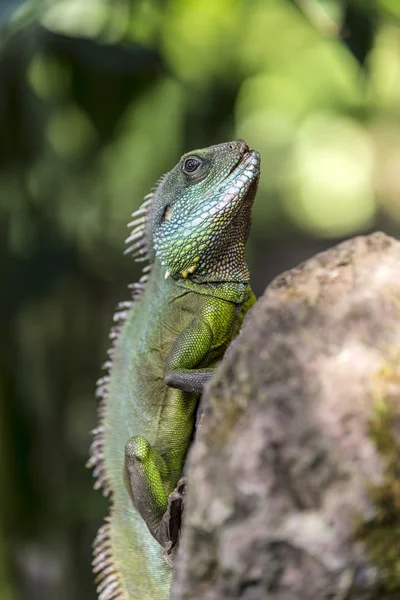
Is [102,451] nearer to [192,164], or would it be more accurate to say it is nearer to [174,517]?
[174,517]

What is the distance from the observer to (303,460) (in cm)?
95

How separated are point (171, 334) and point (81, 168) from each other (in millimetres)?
2591

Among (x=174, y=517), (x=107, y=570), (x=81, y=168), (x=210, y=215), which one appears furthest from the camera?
(x=81, y=168)

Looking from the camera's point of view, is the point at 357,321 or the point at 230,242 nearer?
the point at 357,321

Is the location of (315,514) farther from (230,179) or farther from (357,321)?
(230,179)

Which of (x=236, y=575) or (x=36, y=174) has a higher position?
(x=36, y=174)

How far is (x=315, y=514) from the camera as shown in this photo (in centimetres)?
93

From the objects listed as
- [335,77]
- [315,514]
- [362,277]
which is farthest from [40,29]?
[315,514]

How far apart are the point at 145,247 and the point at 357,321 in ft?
3.60

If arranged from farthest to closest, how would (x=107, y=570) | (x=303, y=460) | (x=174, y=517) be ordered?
(x=107, y=570), (x=174, y=517), (x=303, y=460)

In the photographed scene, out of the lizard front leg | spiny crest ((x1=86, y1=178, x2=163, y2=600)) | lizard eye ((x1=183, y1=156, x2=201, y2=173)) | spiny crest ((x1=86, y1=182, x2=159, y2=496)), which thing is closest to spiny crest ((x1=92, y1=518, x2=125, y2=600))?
spiny crest ((x1=86, y1=178, x2=163, y2=600))

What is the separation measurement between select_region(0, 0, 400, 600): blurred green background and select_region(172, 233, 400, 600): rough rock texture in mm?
2797

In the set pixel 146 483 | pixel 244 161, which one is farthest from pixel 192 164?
pixel 146 483

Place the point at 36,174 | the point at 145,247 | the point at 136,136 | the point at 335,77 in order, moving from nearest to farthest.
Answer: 1. the point at 145,247
2. the point at 36,174
3. the point at 136,136
4. the point at 335,77
